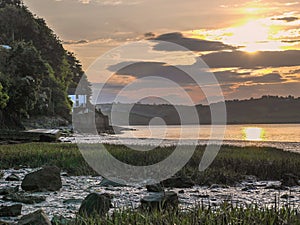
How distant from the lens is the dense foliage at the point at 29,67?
184ft

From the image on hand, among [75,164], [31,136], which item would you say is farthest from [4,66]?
[75,164]

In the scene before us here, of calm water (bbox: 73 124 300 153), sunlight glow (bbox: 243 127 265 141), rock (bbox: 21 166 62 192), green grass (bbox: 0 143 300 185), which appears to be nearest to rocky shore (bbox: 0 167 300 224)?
rock (bbox: 21 166 62 192)

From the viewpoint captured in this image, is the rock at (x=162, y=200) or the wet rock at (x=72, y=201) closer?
the rock at (x=162, y=200)

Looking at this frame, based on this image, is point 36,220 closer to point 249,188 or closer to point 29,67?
point 249,188

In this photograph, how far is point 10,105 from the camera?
55781 mm

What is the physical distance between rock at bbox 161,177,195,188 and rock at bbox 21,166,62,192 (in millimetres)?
3660

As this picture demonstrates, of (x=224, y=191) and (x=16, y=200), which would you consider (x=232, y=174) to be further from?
(x=16, y=200)

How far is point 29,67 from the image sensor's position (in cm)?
6034

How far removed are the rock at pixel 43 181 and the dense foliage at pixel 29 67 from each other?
37.3 meters

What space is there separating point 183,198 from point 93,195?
4396 millimetres

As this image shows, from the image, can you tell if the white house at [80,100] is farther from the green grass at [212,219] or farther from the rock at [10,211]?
the green grass at [212,219]

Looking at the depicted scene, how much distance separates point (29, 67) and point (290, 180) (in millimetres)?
47505

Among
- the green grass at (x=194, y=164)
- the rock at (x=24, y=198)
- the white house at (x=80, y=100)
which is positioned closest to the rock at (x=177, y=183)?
the green grass at (x=194, y=164)

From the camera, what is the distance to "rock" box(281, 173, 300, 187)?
17.8 meters
